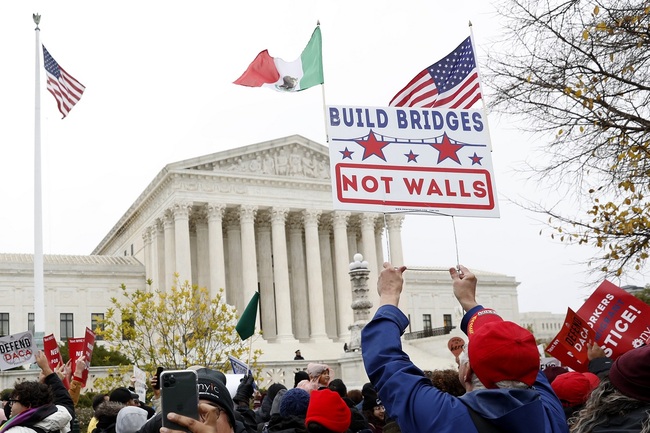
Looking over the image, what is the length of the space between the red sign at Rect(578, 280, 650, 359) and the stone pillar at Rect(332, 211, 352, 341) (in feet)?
180

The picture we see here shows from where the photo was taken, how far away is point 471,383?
3670 millimetres

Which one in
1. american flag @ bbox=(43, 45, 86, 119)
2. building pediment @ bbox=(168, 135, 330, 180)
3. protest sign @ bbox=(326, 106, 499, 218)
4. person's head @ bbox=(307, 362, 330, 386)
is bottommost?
person's head @ bbox=(307, 362, 330, 386)

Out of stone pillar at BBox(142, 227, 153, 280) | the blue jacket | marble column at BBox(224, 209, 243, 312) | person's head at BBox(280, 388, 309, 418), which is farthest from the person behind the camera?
stone pillar at BBox(142, 227, 153, 280)

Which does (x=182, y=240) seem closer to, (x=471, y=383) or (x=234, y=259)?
(x=234, y=259)

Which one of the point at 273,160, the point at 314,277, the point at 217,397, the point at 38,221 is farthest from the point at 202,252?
the point at 217,397

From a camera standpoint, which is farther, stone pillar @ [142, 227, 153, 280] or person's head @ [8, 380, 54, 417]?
stone pillar @ [142, 227, 153, 280]

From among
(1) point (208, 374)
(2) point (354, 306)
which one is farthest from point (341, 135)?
(2) point (354, 306)

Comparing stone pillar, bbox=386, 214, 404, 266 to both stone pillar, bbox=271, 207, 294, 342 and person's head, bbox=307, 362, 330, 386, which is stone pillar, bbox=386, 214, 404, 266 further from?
person's head, bbox=307, 362, 330, 386

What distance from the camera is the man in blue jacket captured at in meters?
3.29

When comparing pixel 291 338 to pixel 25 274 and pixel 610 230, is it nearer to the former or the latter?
pixel 25 274

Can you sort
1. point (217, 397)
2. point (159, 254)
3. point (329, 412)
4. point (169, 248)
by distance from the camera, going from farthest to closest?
point (159, 254) < point (169, 248) < point (329, 412) < point (217, 397)

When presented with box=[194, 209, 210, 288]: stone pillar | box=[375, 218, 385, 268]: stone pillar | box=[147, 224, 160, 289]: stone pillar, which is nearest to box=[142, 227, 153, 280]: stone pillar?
box=[147, 224, 160, 289]: stone pillar

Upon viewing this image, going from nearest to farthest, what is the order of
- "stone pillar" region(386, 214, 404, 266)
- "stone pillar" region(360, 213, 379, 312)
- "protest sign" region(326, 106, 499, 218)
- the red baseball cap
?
1. the red baseball cap
2. "protest sign" region(326, 106, 499, 218)
3. "stone pillar" region(386, 214, 404, 266)
4. "stone pillar" region(360, 213, 379, 312)

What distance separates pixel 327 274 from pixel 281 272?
7.47 m
